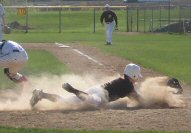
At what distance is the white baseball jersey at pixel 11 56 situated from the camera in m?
10.6

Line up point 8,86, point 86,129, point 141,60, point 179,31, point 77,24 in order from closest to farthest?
point 86,129 < point 8,86 < point 141,60 < point 179,31 < point 77,24

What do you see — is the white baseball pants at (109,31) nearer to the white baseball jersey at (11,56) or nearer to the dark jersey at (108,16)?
the dark jersey at (108,16)

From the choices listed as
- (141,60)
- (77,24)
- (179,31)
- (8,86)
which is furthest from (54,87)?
(77,24)

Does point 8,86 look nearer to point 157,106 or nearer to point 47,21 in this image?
point 157,106

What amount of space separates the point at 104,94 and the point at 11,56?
199 cm

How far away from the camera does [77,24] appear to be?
221ft

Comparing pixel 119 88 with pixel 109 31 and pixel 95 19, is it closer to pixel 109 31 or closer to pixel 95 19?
pixel 109 31

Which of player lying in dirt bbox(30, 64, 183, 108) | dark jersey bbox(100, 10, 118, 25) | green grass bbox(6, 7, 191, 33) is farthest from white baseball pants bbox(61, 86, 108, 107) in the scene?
green grass bbox(6, 7, 191, 33)

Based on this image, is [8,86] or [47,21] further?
[47,21]

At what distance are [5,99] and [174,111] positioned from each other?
382 cm

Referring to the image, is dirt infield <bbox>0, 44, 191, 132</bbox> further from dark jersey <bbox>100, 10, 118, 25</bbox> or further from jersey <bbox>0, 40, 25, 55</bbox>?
dark jersey <bbox>100, 10, 118, 25</bbox>

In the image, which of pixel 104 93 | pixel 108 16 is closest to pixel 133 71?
pixel 104 93

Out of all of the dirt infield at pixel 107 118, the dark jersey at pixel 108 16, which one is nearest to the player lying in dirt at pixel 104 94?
the dirt infield at pixel 107 118

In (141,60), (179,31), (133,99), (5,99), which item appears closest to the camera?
(133,99)
